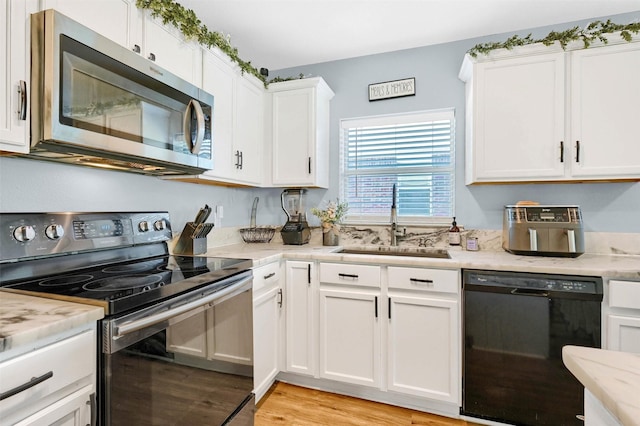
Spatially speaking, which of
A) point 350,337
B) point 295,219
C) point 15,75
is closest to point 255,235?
point 295,219

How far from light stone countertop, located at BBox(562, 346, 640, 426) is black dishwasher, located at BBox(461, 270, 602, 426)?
1113mm

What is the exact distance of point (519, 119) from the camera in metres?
2.06

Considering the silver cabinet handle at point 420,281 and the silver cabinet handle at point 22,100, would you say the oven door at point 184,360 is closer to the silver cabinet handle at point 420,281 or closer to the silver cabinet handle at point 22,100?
the silver cabinet handle at point 22,100

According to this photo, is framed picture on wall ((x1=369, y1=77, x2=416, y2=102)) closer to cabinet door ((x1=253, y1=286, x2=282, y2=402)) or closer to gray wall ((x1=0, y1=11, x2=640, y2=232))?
gray wall ((x1=0, y1=11, x2=640, y2=232))

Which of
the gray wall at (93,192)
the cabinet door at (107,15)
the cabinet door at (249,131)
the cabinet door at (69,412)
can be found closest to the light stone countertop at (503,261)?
the gray wall at (93,192)

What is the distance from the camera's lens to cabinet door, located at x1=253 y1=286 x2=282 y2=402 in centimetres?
193

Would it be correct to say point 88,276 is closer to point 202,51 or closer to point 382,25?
point 202,51

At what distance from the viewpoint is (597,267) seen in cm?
165

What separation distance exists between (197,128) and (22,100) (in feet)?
2.35

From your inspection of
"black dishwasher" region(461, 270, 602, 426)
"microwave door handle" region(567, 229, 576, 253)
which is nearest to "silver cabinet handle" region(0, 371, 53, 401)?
"black dishwasher" region(461, 270, 602, 426)

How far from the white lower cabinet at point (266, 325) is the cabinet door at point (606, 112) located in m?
2.02

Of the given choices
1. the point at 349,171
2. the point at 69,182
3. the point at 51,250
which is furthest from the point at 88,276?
the point at 349,171

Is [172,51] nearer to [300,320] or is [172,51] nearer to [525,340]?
[300,320]

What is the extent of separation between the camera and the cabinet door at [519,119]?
200 cm
